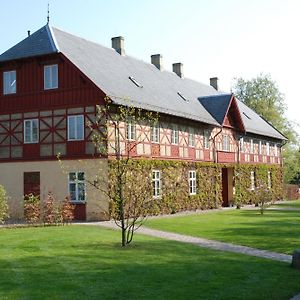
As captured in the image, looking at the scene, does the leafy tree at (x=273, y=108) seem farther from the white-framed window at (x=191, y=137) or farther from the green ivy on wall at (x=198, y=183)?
the white-framed window at (x=191, y=137)

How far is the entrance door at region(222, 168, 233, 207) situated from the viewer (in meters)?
38.9

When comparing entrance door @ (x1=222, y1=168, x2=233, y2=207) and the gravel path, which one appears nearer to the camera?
the gravel path

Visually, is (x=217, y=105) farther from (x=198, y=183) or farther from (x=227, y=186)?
(x=198, y=183)

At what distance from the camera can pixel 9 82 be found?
1104 inches

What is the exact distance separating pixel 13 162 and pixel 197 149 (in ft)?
39.5

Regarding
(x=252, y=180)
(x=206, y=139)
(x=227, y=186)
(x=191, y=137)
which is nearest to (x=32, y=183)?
(x=191, y=137)

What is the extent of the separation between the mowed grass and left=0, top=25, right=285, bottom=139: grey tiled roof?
32.3 feet

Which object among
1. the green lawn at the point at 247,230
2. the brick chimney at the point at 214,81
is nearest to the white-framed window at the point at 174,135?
the green lawn at the point at 247,230

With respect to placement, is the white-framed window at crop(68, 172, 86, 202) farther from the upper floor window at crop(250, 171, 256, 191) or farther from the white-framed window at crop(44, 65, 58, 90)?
the upper floor window at crop(250, 171, 256, 191)

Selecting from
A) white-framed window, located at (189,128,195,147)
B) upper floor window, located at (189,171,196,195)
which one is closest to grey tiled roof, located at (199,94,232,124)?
white-framed window, located at (189,128,195,147)

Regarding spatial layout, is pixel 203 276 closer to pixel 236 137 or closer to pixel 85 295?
pixel 85 295

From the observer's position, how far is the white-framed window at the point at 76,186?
25609 mm

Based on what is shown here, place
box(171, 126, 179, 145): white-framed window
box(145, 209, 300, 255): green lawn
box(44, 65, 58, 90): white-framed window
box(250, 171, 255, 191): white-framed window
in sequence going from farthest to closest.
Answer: box(250, 171, 255, 191): white-framed window < box(171, 126, 179, 145): white-framed window < box(44, 65, 58, 90): white-framed window < box(145, 209, 300, 255): green lawn

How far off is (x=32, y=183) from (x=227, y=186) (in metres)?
17.3
